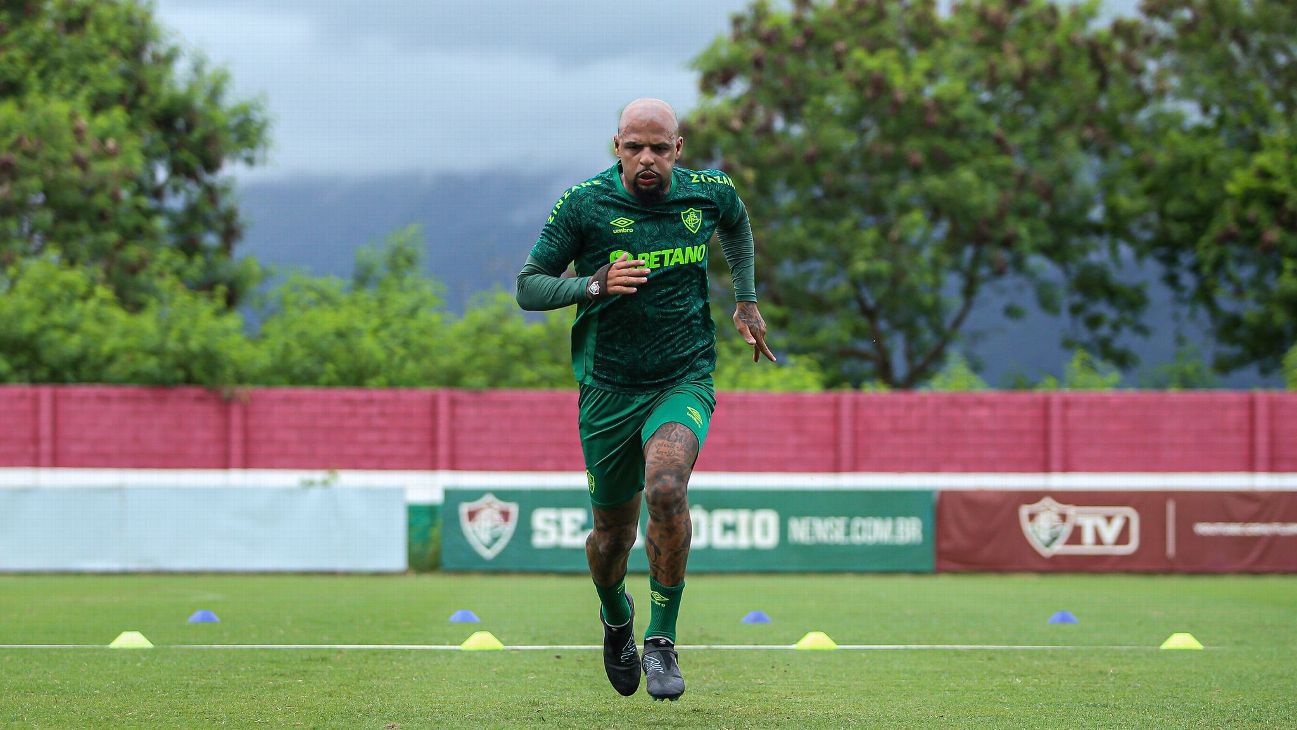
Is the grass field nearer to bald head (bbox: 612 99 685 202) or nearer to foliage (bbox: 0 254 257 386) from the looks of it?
bald head (bbox: 612 99 685 202)

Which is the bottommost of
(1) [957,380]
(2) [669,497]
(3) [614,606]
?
(3) [614,606]

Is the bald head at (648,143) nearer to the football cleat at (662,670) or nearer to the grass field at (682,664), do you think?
the football cleat at (662,670)

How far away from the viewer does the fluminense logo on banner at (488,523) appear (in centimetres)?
2162

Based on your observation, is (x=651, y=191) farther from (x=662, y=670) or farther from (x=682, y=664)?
(x=682, y=664)

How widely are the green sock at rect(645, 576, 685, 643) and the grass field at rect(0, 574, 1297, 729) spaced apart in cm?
32

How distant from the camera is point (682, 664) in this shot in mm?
8656

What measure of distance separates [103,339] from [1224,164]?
26856 millimetres

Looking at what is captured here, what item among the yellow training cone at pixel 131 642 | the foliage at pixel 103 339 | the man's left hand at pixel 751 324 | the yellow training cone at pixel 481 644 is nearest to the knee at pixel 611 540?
the man's left hand at pixel 751 324

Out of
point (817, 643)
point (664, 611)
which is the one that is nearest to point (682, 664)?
point (817, 643)

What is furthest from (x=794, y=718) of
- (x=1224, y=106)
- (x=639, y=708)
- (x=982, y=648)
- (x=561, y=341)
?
(x=1224, y=106)

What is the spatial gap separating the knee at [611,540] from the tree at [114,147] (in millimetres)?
32629

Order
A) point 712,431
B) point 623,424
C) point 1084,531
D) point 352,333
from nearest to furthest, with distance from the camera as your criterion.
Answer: point 623,424 → point 1084,531 → point 712,431 → point 352,333

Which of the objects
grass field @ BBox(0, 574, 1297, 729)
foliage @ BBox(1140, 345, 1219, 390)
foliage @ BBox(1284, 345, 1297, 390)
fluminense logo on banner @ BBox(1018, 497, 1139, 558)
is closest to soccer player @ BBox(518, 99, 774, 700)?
grass field @ BBox(0, 574, 1297, 729)

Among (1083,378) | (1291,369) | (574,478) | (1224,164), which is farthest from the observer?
(1224,164)
